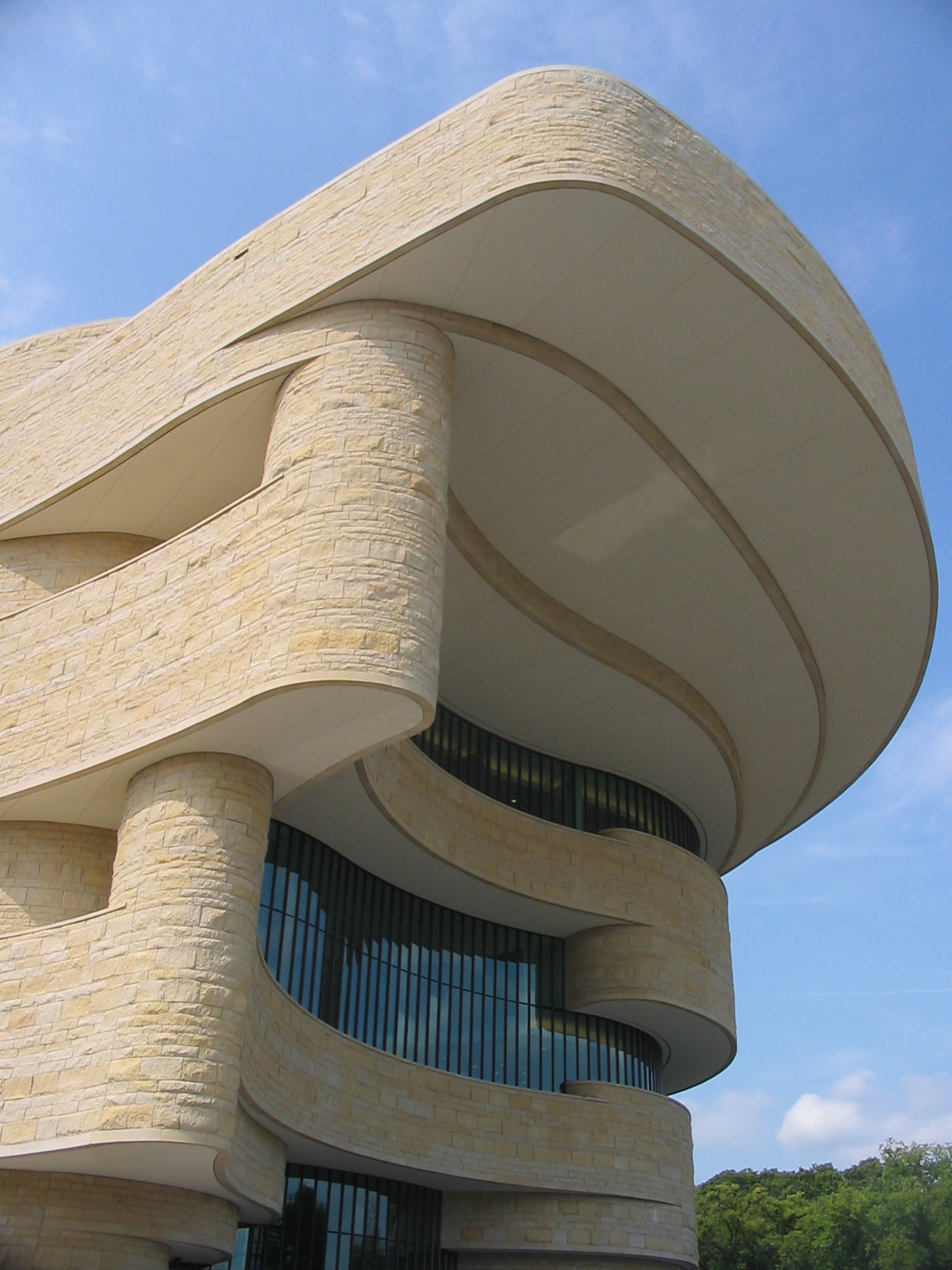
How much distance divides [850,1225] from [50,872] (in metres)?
34.6

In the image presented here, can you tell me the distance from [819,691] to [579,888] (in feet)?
18.6

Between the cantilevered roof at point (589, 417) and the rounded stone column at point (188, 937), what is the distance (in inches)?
199

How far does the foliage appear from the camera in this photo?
35.3 metres

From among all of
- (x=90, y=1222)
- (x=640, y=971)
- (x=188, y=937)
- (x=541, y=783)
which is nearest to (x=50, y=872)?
(x=188, y=937)

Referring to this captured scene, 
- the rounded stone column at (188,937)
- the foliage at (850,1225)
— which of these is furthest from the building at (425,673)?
the foliage at (850,1225)

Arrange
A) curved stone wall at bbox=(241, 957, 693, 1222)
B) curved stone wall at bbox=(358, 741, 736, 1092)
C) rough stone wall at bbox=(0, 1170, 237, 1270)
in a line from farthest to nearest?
curved stone wall at bbox=(358, 741, 736, 1092)
curved stone wall at bbox=(241, 957, 693, 1222)
rough stone wall at bbox=(0, 1170, 237, 1270)

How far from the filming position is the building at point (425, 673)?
37.6ft

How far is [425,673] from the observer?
1148 centimetres

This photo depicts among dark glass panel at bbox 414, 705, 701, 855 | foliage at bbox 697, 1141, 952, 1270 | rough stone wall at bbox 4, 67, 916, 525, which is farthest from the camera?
foliage at bbox 697, 1141, 952, 1270

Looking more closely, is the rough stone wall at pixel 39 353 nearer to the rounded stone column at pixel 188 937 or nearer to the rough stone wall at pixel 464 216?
the rough stone wall at pixel 464 216

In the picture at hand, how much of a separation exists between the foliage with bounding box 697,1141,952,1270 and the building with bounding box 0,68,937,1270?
18455 millimetres

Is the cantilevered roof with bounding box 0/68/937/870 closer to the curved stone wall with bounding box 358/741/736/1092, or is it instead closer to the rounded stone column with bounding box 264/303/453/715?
the rounded stone column with bounding box 264/303/453/715

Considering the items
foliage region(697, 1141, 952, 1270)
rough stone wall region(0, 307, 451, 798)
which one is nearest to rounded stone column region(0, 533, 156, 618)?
rough stone wall region(0, 307, 451, 798)

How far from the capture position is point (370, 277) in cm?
1327
